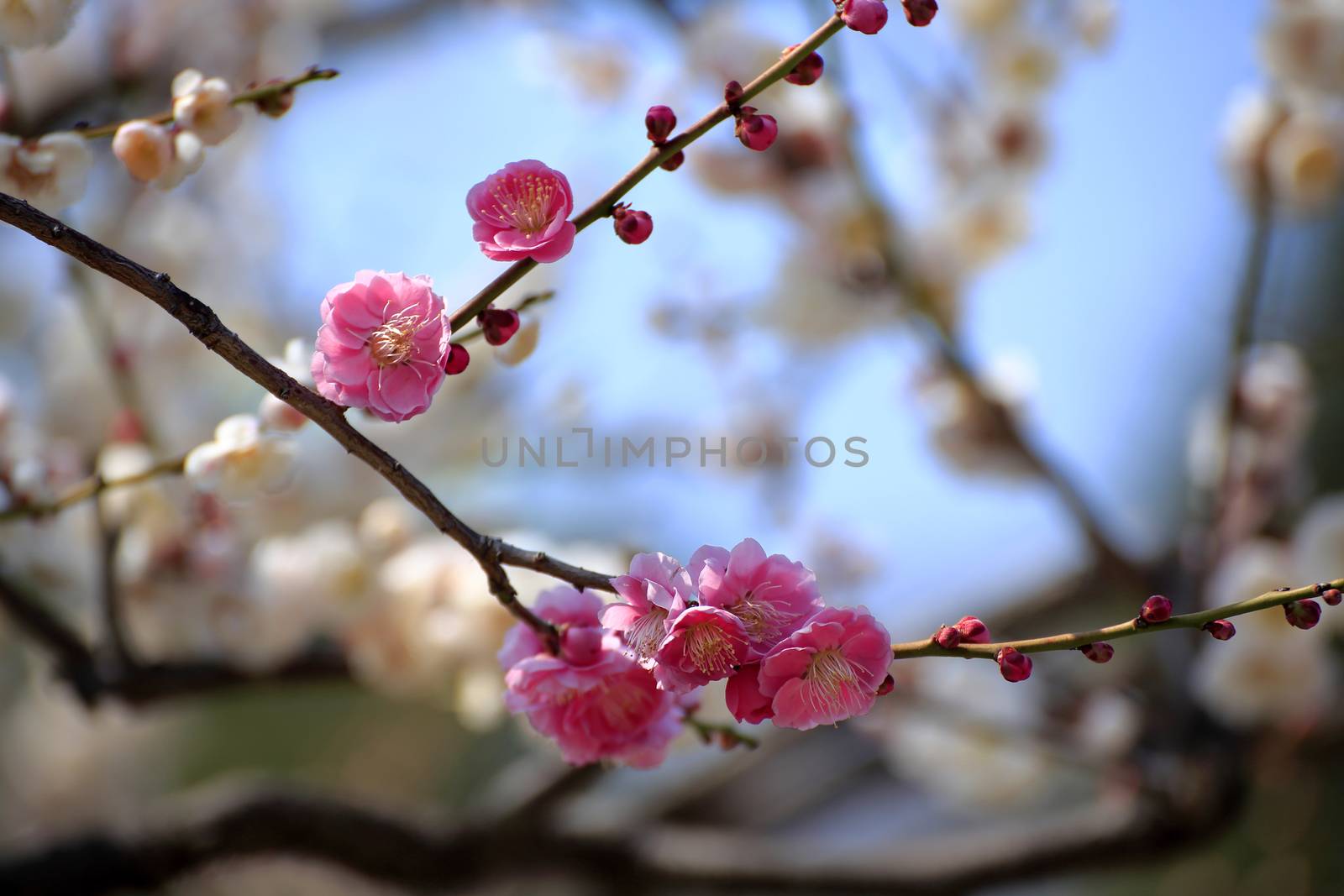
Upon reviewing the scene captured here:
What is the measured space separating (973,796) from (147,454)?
117 cm

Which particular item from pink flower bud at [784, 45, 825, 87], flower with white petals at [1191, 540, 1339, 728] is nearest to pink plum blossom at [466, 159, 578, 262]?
pink flower bud at [784, 45, 825, 87]

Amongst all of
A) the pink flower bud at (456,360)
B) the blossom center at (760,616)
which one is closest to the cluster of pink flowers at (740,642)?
the blossom center at (760,616)

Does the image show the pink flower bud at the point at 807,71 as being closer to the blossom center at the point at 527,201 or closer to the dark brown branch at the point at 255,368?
the blossom center at the point at 527,201

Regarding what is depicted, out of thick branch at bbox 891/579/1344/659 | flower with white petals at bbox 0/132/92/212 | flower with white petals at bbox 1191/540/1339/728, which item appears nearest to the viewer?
thick branch at bbox 891/579/1344/659

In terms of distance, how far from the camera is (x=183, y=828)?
985mm

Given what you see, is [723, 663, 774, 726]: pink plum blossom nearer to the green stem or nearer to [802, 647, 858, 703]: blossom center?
[802, 647, 858, 703]: blossom center

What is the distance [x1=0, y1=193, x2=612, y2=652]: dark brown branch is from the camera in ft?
1.23

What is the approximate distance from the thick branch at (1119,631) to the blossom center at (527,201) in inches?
8.7

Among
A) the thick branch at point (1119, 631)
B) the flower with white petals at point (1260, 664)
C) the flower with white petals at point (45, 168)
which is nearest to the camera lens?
the thick branch at point (1119, 631)

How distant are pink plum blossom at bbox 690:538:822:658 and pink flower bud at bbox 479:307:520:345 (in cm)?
13

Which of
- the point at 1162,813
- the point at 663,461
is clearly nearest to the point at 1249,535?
the point at 1162,813

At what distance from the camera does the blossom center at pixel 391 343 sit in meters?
0.40

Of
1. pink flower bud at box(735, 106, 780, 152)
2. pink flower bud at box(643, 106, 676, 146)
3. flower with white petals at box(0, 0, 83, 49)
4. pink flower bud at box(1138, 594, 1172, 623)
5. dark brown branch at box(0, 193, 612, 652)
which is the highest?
flower with white petals at box(0, 0, 83, 49)

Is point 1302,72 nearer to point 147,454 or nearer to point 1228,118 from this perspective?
point 1228,118
